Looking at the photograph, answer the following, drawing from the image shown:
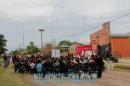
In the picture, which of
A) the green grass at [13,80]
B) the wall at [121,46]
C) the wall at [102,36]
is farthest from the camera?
the wall at [121,46]

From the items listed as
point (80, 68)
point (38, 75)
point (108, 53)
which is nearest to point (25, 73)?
point (38, 75)

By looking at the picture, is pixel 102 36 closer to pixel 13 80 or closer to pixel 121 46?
pixel 121 46

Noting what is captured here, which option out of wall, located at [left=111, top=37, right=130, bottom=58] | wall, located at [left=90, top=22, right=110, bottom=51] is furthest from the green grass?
wall, located at [left=111, top=37, right=130, bottom=58]

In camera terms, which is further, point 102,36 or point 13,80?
point 102,36

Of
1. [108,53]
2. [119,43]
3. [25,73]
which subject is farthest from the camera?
[119,43]

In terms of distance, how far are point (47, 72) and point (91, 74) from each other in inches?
169

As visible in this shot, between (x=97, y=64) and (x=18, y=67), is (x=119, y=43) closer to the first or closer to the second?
(x=18, y=67)

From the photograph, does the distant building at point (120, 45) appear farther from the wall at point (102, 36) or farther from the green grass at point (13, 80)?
the green grass at point (13, 80)

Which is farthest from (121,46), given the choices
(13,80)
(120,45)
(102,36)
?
(13,80)

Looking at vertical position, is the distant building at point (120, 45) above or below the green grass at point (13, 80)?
above

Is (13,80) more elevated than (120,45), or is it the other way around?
(120,45)

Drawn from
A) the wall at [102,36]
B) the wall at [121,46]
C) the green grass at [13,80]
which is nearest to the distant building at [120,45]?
the wall at [121,46]

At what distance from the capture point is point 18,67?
1857 inches

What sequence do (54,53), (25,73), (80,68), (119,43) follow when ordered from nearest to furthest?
1. (80,68)
2. (25,73)
3. (54,53)
4. (119,43)
